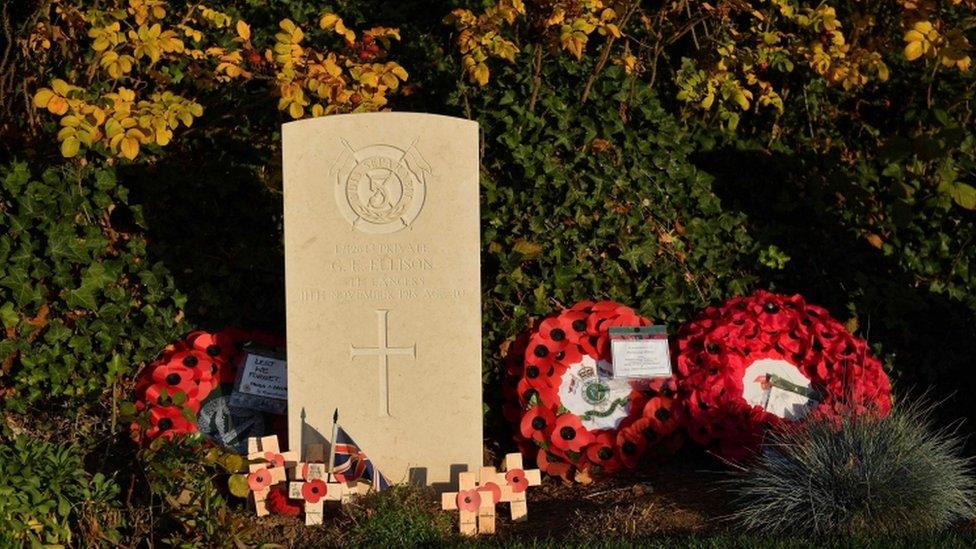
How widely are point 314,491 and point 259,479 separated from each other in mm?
250

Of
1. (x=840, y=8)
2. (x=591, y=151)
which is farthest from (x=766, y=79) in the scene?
(x=591, y=151)

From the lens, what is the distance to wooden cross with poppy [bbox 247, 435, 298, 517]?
5043 mm

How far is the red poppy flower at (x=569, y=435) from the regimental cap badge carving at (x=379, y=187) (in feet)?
3.86

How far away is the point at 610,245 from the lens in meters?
6.17

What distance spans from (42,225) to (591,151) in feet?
8.68

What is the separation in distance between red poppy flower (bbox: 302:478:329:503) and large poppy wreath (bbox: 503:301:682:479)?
1.08m

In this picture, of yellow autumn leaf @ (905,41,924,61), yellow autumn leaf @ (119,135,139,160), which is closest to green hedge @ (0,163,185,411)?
yellow autumn leaf @ (119,135,139,160)

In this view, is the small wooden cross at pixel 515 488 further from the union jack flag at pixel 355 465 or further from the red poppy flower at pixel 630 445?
the red poppy flower at pixel 630 445

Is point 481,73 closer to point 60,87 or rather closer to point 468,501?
point 60,87

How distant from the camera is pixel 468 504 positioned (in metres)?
4.89

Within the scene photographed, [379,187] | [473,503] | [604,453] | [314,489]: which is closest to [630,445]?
[604,453]

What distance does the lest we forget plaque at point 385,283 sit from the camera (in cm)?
521

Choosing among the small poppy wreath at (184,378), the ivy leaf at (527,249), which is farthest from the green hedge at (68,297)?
the ivy leaf at (527,249)

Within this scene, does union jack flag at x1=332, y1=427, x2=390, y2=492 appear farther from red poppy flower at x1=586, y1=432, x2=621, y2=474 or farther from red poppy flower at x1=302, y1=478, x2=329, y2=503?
red poppy flower at x1=586, y1=432, x2=621, y2=474
